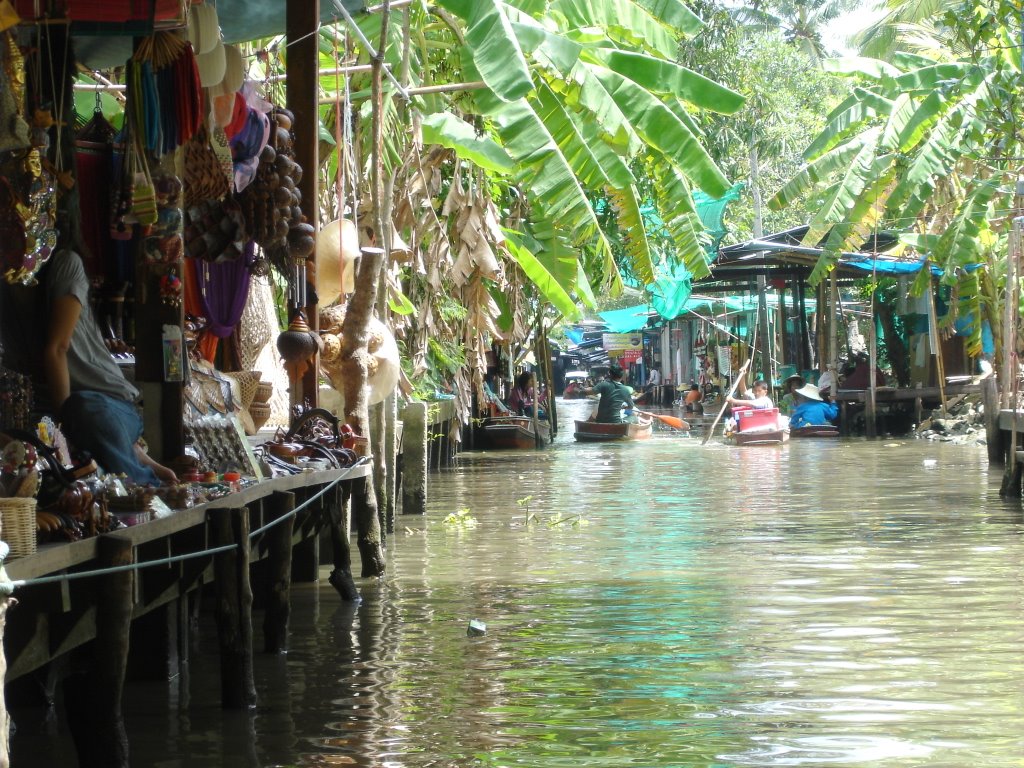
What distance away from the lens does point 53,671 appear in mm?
7332

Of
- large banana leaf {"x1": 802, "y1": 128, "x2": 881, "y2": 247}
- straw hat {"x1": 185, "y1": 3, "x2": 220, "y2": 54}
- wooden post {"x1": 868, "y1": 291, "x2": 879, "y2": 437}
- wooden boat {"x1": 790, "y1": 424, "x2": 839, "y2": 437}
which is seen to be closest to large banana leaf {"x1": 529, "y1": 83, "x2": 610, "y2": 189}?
straw hat {"x1": 185, "y1": 3, "x2": 220, "y2": 54}

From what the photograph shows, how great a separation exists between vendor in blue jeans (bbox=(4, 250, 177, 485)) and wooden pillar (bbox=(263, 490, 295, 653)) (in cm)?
125

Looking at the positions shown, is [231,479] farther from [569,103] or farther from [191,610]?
[569,103]

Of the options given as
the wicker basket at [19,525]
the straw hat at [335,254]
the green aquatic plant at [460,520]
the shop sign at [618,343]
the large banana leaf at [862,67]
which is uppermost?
the large banana leaf at [862,67]

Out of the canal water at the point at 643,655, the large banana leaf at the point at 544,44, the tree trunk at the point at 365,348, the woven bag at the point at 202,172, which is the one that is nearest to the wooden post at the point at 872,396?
the canal water at the point at 643,655

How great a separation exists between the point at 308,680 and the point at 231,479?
1164 mm

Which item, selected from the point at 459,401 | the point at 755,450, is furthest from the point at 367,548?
the point at 755,450

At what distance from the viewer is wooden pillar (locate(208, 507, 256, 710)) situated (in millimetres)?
7172

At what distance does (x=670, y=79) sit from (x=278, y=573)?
649cm

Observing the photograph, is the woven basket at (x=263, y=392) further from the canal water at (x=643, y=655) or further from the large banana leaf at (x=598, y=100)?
the large banana leaf at (x=598, y=100)

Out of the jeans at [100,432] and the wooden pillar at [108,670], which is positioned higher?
the jeans at [100,432]

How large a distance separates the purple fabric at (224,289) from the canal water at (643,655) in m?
2.03

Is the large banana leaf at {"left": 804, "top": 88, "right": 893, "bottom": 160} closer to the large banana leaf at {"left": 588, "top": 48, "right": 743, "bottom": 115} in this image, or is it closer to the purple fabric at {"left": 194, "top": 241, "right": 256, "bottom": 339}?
the large banana leaf at {"left": 588, "top": 48, "right": 743, "bottom": 115}

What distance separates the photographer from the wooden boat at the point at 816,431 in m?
29.8
